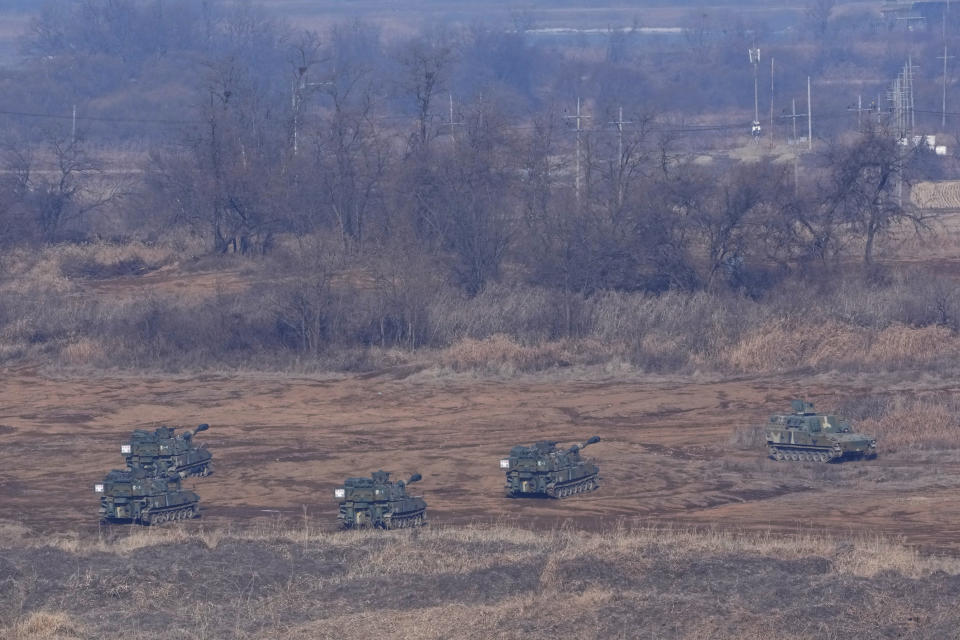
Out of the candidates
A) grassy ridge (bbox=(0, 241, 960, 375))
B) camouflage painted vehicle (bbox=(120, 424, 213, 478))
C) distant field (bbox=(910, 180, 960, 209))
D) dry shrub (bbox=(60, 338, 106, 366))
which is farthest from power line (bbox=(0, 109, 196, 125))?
camouflage painted vehicle (bbox=(120, 424, 213, 478))

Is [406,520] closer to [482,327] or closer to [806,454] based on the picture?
[806,454]

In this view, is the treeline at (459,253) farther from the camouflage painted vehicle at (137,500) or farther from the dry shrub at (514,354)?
the camouflage painted vehicle at (137,500)

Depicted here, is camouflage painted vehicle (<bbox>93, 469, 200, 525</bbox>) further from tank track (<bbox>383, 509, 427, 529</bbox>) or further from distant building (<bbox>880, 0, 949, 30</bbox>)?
distant building (<bbox>880, 0, 949, 30</bbox>)

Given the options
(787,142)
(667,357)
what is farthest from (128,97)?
(667,357)

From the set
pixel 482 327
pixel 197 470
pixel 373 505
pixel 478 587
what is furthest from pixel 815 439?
pixel 482 327

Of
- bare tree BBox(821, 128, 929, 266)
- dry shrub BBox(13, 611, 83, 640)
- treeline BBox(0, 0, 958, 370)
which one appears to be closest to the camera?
dry shrub BBox(13, 611, 83, 640)

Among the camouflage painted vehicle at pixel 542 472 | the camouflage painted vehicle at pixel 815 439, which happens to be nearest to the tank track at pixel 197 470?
the camouflage painted vehicle at pixel 542 472
